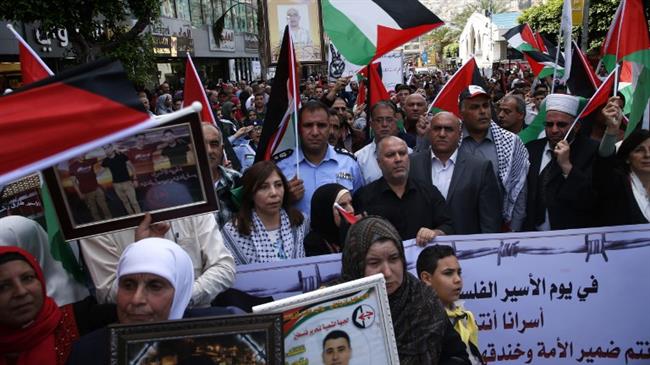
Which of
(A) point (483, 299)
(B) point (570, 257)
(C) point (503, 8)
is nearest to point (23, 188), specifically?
(A) point (483, 299)

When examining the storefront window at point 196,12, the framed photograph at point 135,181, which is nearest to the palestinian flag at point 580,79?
the framed photograph at point 135,181

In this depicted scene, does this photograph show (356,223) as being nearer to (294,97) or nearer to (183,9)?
(294,97)

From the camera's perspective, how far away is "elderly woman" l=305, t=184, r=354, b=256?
3.66 m

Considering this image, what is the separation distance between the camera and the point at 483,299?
398 cm

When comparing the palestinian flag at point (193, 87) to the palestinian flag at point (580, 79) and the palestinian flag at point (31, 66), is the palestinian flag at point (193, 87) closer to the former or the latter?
the palestinian flag at point (31, 66)

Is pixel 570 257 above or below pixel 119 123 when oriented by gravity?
below

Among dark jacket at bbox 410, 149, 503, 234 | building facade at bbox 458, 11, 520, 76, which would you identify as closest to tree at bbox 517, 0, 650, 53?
building facade at bbox 458, 11, 520, 76

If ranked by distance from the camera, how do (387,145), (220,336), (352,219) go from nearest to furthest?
(220,336) → (352,219) → (387,145)

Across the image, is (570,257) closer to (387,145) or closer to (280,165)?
(387,145)

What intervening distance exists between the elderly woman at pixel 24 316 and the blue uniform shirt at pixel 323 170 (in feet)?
7.56

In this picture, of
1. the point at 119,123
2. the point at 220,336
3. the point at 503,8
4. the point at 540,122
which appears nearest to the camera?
the point at 220,336

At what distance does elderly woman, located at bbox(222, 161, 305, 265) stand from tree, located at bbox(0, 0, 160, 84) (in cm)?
1050

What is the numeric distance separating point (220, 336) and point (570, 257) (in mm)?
2863

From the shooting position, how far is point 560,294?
3.96 metres
